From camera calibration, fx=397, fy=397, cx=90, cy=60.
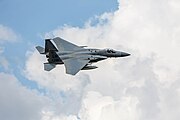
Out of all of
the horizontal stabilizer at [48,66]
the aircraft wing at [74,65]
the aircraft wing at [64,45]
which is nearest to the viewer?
the aircraft wing at [74,65]

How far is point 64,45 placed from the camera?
130250 millimetres

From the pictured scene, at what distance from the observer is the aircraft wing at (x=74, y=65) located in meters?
104

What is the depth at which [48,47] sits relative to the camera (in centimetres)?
11812

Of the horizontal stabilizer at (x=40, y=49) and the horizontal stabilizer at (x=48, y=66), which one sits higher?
the horizontal stabilizer at (x=40, y=49)

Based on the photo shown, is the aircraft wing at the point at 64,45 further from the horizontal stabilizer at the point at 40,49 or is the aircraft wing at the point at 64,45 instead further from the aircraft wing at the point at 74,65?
the aircraft wing at the point at 74,65

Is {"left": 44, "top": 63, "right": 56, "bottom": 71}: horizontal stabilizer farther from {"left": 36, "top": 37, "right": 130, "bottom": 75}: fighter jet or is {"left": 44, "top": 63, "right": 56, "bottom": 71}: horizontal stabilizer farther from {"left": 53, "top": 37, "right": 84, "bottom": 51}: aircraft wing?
{"left": 53, "top": 37, "right": 84, "bottom": 51}: aircraft wing

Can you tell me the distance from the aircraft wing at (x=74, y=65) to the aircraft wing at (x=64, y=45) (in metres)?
10.4

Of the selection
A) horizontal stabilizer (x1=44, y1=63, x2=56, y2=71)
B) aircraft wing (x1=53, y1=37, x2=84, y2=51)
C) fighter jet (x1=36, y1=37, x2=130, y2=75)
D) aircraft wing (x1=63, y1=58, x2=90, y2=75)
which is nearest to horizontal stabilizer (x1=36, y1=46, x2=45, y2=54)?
fighter jet (x1=36, y1=37, x2=130, y2=75)

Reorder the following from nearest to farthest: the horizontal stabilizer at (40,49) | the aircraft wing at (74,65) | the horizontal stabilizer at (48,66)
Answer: the aircraft wing at (74,65) < the horizontal stabilizer at (48,66) < the horizontal stabilizer at (40,49)

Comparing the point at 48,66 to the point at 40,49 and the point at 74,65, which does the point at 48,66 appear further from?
the point at 40,49

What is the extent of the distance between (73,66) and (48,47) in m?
13.7

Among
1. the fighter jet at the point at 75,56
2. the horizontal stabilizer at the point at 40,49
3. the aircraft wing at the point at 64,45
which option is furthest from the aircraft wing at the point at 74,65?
the horizontal stabilizer at the point at 40,49

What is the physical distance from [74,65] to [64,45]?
74.1 feet

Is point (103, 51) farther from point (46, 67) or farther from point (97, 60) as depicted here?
point (46, 67)
